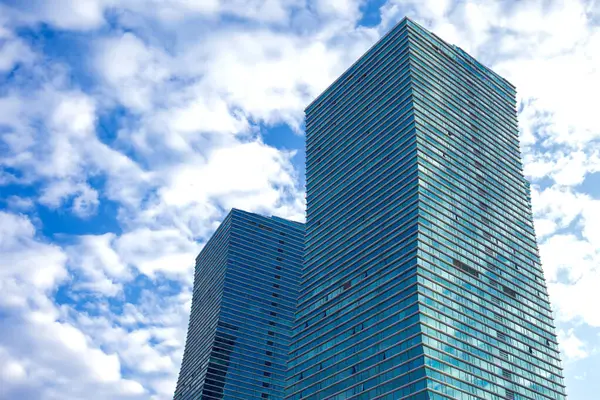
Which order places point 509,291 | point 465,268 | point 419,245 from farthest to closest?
point 509,291
point 465,268
point 419,245

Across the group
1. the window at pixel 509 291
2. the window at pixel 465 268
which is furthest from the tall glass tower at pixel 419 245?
the window at pixel 465 268

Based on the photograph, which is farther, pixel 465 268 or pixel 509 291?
pixel 509 291

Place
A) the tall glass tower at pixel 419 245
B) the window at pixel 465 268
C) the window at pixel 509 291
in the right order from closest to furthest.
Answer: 1. the tall glass tower at pixel 419 245
2. the window at pixel 465 268
3. the window at pixel 509 291

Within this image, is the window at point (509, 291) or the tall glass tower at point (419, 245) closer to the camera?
the tall glass tower at point (419, 245)

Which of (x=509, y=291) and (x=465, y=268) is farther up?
A: (x=465, y=268)

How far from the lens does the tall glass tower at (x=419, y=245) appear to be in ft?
425

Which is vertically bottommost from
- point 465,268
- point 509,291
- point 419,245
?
point 509,291

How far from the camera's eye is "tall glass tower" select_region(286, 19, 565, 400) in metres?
130

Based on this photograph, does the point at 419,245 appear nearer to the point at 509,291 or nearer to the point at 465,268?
the point at 465,268

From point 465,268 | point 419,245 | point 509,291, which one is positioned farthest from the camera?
point 509,291

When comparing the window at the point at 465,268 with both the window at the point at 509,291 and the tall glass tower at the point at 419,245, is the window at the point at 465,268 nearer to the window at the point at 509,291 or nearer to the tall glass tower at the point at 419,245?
the tall glass tower at the point at 419,245

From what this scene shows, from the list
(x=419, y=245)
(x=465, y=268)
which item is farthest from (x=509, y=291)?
(x=419, y=245)

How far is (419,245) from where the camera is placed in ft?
449

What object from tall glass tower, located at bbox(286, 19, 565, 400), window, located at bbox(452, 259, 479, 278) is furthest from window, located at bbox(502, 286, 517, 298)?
window, located at bbox(452, 259, 479, 278)
